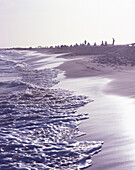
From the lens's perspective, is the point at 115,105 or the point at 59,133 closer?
the point at 59,133

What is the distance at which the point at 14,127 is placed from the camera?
16.1 ft

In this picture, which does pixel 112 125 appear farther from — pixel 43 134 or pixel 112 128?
pixel 43 134

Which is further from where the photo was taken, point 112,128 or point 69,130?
point 69,130

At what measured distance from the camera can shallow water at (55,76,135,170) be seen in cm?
342

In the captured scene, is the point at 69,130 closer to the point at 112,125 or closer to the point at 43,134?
the point at 43,134

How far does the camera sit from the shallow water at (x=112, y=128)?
342cm

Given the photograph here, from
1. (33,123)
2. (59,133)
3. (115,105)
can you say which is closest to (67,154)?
(59,133)

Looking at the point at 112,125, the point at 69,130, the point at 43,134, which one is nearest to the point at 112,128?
the point at 112,125

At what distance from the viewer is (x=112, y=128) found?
4.62 metres

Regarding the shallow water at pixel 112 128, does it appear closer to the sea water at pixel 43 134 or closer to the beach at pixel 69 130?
the beach at pixel 69 130

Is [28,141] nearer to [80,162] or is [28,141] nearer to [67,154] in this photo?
[67,154]

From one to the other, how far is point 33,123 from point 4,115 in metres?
0.80

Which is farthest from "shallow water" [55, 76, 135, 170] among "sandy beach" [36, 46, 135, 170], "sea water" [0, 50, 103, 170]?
"sea water" [0, 50, 103, 170]

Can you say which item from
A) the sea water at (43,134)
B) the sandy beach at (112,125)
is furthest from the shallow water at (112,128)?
the sea water at (43,134)
